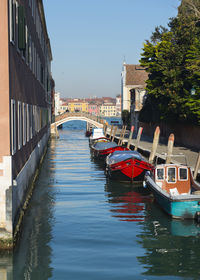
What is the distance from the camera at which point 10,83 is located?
11.7 meters

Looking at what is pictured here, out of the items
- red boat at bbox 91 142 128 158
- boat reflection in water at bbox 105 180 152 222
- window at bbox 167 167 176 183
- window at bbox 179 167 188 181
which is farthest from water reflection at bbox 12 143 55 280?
red boat at bbox 91 142 128 158

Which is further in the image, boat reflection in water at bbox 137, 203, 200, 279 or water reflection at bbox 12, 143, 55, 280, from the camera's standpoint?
boat reflection in water at bbox 137, 203, 200, 279

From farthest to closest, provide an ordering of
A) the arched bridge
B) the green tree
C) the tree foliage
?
the green tree, the arched bridge, the tree foliage

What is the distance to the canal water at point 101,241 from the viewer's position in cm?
1005

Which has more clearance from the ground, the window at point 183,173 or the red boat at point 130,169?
the window at point 183,173

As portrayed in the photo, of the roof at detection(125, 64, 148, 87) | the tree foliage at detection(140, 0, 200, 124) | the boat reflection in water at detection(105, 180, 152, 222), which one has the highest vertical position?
the roof at detection(125, 64, 148, 87)

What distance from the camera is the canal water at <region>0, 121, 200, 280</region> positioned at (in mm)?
10047

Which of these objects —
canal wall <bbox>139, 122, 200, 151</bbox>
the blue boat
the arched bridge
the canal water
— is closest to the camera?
the canal water

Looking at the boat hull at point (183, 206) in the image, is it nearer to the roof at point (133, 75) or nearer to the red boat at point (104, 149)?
the red boat at point (104, 149)

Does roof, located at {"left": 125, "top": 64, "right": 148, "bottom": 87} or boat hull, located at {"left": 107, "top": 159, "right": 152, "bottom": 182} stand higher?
A: roof, located at {"left": 125, "top": 64, "right": 148, "bottom": 87}

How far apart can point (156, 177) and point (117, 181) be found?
6488 mm

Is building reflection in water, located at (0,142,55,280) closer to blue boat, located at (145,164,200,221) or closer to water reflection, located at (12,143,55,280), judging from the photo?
water reflection, located at (12,143,55,280)

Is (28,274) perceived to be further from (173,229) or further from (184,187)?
(184,187)

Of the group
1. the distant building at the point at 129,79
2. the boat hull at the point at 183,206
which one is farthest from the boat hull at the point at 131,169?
the distant building at the point at 129,79
